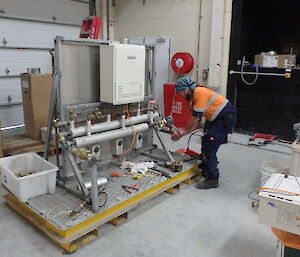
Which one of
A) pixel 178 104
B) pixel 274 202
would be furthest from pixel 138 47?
pixel 178 104

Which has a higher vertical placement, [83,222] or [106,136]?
[106,136]

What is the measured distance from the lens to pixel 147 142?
13.0 ft

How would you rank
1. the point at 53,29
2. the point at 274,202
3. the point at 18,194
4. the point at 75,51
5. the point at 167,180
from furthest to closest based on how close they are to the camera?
the point at 53,29 < the point at 167,180 < the point at 75,51 < the point at 18,194 < the point at 274,202

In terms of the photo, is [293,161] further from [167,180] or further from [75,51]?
[75,51]

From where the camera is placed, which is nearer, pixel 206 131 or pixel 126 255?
pixel 126 255

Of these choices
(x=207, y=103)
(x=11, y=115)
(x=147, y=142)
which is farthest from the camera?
(x=11, y=115)

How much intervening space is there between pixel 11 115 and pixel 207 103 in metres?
3.97

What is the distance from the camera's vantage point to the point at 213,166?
10.7 feet

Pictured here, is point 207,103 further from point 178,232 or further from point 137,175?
point 178,232

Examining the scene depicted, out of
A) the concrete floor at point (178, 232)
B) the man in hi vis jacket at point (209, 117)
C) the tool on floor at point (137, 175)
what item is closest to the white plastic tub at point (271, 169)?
the concrete floor at point (178, 232)

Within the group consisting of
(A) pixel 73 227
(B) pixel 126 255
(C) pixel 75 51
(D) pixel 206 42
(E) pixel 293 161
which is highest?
(D) pixel 206 42

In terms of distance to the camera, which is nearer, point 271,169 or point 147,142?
point 271,169

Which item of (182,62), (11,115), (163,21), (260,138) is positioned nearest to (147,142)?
(260,138)

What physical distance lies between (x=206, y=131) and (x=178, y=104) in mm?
2258
